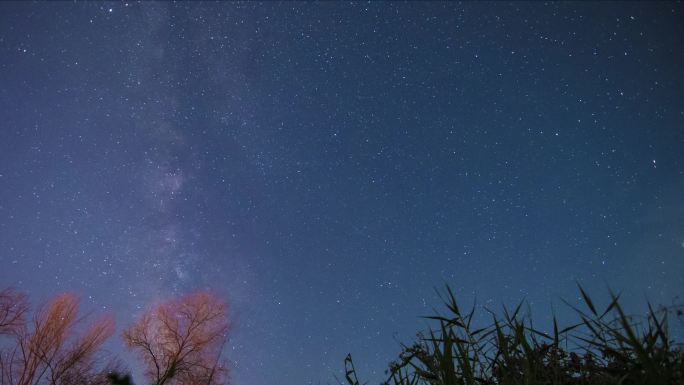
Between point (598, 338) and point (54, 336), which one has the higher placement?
point (54, 336)

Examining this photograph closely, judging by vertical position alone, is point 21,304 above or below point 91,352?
above

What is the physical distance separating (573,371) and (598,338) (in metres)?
0.23

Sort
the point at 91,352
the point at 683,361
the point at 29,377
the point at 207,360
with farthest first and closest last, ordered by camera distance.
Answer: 1. the point at 207,360
2. the point at 91,352
3. the point at 29,377
4. the point at 683,361

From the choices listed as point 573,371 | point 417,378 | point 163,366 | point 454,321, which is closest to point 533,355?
point 573,371

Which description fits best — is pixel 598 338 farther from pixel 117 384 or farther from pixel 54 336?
pixel 54 336

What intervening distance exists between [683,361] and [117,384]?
152 centimetres

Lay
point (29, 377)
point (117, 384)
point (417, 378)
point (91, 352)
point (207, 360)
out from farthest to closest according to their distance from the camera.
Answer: point (207, 360), point (91, 352), point (29, 377), point (417, 378), point (117, 384)

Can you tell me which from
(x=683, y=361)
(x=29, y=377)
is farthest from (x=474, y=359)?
(x=29, y=377)

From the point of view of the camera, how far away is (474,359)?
Answer: 1599 mm

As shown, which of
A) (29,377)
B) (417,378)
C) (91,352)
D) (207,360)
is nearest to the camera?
(417,378)

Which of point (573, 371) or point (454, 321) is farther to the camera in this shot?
point (454, 321)

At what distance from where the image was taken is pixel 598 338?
1436 millimetres

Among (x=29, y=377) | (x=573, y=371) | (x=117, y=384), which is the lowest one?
(x=117, y=384)

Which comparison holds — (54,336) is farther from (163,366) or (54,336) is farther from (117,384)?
(117,384)
